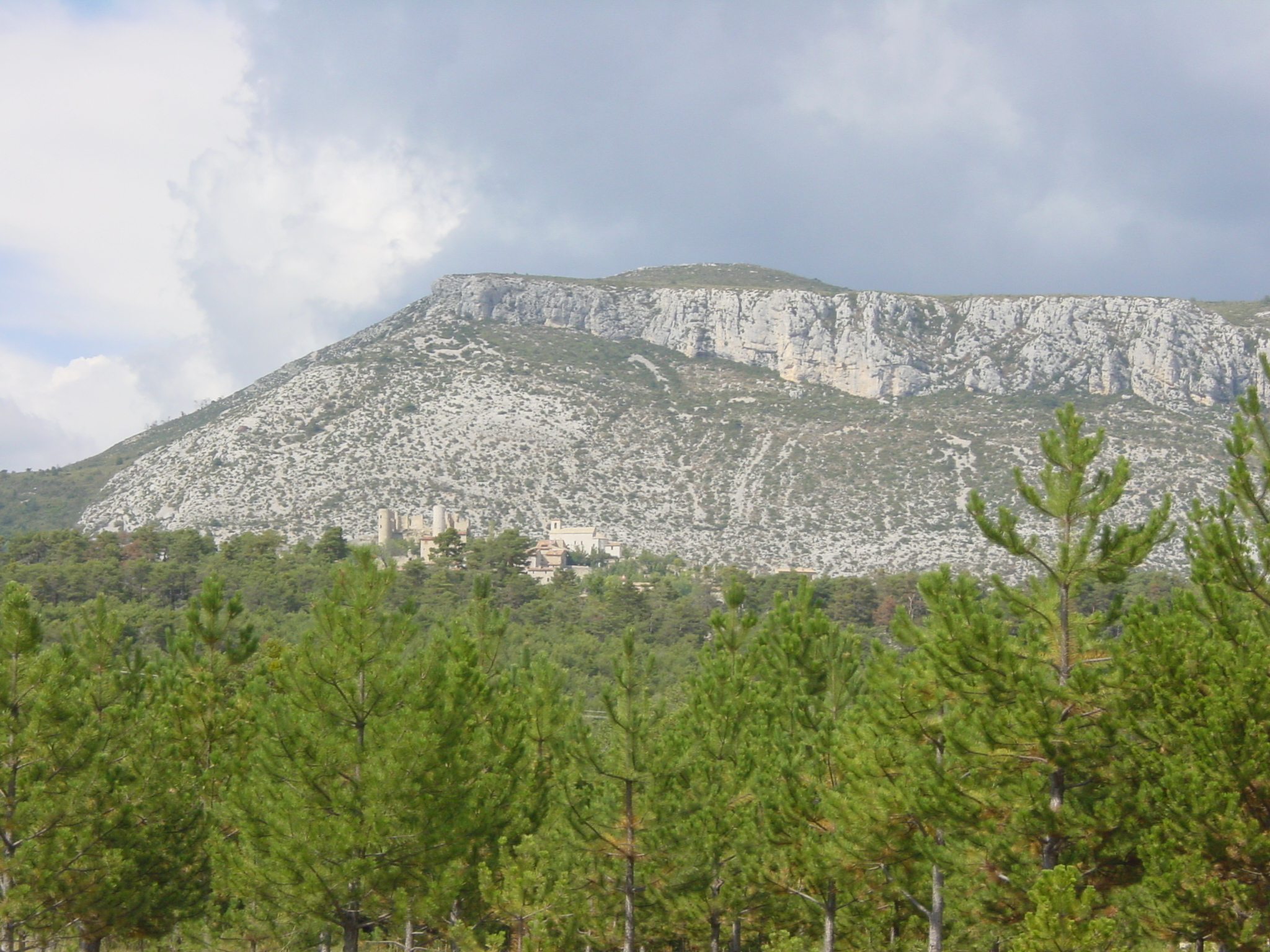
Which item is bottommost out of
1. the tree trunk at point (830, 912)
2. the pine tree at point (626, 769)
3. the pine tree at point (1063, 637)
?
the tree trunk at point (830, 912)

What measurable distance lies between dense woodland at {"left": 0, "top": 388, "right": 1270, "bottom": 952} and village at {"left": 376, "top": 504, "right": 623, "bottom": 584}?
6761cm

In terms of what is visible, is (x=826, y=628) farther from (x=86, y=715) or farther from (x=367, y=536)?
(x=367, y=536)

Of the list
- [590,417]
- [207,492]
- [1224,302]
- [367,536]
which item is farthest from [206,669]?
[1224,302]

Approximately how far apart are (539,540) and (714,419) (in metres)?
27.9

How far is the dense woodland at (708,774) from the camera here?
12734 millimetres

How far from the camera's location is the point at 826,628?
21.5m

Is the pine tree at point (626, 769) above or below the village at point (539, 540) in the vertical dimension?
below

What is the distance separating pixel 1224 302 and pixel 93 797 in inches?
6189

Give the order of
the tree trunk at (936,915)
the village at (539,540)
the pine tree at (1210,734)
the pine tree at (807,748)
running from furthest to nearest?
the village at (539,540) < the pine tree at (807,748) < the tree trunk at (936,915) < the pine tree at (1210,734)

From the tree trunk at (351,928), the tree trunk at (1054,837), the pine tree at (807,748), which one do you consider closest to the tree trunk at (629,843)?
the pine tree at (807,748)

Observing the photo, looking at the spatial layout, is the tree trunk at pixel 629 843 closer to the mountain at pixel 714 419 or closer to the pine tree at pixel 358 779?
the pine tree at pixel 358 779

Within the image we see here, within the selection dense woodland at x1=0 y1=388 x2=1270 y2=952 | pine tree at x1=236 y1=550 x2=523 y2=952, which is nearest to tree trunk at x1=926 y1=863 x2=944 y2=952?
dense woodland at x1=0 y1=388 x2=1270 y2=952

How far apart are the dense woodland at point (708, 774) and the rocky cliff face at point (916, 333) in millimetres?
108480

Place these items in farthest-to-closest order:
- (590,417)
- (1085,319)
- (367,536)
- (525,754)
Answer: (1085,319) → (590,417) → (367,536) → (525,754)
